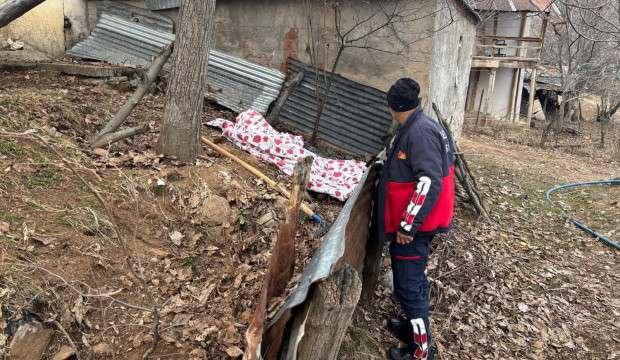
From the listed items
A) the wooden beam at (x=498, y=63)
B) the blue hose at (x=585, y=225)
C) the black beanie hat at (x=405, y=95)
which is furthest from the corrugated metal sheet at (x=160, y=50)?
the wooden beam at (x=498, y=63)

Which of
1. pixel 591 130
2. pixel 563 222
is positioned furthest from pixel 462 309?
pixel 591 130

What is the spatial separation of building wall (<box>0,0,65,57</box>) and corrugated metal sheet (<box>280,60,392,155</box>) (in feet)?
16.9

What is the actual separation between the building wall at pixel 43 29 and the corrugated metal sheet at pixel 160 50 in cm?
65

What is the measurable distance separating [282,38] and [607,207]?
7384 mm

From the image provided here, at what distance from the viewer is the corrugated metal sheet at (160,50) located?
889cm

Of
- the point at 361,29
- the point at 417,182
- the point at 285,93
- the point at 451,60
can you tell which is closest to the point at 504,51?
the point at 451,60

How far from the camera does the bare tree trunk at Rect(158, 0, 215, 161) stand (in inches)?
198

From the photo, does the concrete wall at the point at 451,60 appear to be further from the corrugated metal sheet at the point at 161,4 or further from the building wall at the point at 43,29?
the building wall at the point at 43,29

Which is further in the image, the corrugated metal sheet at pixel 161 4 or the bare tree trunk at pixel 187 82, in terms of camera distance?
the corrugated metal sheet at pixel 161 4

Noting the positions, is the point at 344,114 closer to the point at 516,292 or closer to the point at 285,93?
the point at 285,93

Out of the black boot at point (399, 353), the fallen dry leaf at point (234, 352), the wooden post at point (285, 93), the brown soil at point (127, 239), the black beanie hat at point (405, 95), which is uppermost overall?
the black beanie hat at point (405, 95)

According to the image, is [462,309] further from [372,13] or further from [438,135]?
[372,13]

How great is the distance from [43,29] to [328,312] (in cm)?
1005

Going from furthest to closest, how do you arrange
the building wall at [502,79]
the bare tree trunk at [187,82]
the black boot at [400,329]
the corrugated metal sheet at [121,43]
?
the building wall at [502,79] < the corrugated metal sheet at [121,43] < the bare tree trunk at [187,82] < the black boot at [400,329]
